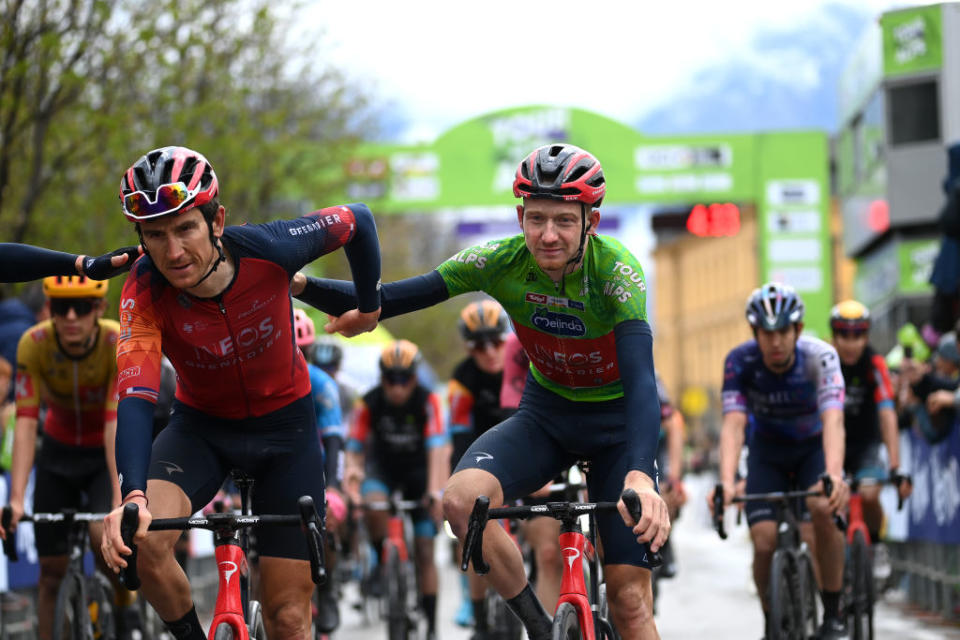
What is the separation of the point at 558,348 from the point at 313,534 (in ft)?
4.59

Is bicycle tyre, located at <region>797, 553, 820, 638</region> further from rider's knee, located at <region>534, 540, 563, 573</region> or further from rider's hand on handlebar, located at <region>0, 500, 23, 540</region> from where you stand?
rider's hand on handlebar, located at <region>0, 500, 23, 540</region>

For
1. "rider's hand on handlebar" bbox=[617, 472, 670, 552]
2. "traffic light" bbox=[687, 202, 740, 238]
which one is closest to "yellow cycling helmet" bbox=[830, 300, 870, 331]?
"rider's hand on handlebar" bbox=[617, 472, 670, 552]

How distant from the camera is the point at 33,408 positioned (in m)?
8.48

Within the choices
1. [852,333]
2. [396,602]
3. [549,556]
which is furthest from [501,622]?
[852,333]

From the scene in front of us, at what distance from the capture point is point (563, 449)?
21.3 ft

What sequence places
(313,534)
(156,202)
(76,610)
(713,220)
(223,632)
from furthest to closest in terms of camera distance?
(713,220) < (76,610) < (223,632) < (156,202) < (313,534)

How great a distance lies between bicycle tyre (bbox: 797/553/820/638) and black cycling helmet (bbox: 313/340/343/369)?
479cm

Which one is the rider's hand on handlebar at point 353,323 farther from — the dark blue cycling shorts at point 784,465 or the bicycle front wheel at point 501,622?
the bicycle front wheel at point 501,622

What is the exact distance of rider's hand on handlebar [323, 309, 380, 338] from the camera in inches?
247

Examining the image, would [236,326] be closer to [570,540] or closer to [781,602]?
[570,540]

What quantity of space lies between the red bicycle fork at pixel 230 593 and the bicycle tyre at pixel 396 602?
5018 mm

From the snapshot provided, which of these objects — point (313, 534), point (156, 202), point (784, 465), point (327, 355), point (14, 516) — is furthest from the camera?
point (327, 355)

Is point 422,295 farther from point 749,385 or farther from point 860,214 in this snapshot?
point 860,214

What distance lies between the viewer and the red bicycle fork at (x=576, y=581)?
19.2 ft
